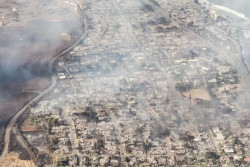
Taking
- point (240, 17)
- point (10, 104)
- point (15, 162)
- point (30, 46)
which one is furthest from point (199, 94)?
point (240, 17)

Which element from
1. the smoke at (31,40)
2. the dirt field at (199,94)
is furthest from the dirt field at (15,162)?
the dirt field at (199,94)

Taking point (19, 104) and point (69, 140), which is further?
point (19, 104)

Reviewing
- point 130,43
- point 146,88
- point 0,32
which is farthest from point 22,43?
point 146,88

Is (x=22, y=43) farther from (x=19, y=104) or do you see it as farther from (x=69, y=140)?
(x=69, y=140)

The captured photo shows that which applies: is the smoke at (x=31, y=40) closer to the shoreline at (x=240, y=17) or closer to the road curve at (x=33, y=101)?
the road curve at (x=33, y=101)

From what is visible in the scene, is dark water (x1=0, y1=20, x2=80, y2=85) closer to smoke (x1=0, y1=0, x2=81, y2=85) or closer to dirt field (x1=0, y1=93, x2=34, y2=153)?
smoke (x1=0, y1=0, x2=81, y2=85)

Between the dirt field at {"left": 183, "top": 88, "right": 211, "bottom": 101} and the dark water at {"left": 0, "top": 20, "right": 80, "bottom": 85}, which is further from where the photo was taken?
the dark water at {"left": 0, "top": 20, "right": 80, "bottom": 85}

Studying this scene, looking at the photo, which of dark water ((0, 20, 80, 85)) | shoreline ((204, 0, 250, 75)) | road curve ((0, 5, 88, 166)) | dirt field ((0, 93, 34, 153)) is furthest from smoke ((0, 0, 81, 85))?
shoreline ((204, 0, 250, 75))

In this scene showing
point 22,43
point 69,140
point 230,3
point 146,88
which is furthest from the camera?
point 230,3
